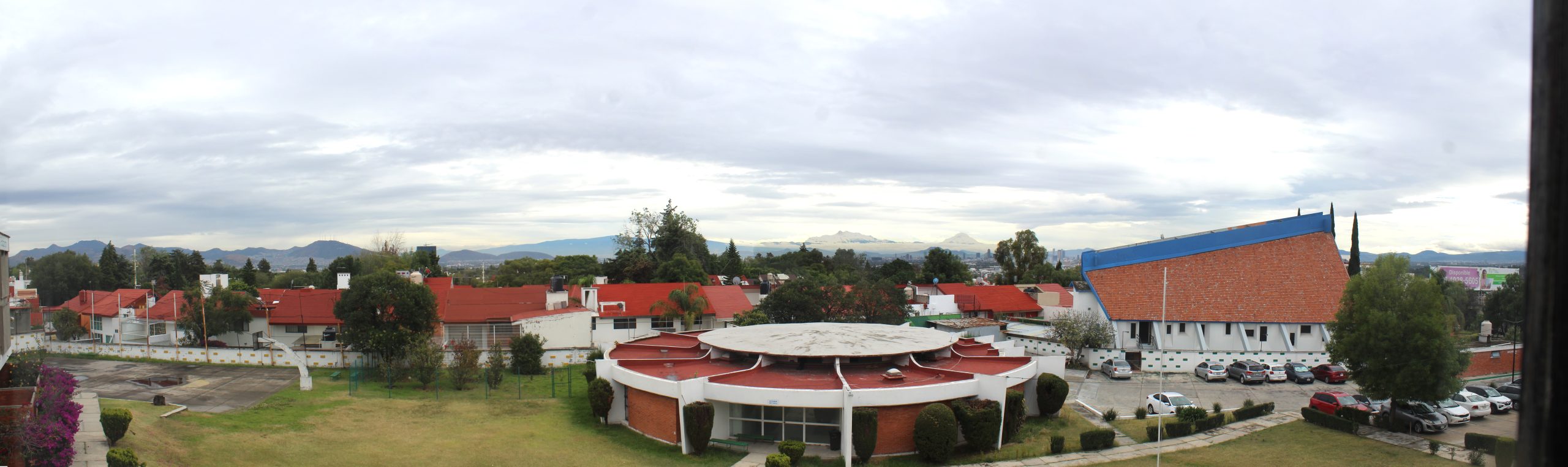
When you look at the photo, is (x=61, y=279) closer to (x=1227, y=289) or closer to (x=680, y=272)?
(x=680, y=272)

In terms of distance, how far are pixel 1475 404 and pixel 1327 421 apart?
6856mm

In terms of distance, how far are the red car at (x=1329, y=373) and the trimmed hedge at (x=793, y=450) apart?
29568 mm

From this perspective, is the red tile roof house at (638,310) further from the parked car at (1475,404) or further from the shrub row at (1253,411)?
the parked car at (1475,404)

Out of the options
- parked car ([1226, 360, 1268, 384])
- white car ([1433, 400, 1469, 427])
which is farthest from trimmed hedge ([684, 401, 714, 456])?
parked car ([1226, 360, 1268, 384])

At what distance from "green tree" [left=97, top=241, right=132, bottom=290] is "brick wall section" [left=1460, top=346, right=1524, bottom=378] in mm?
116879

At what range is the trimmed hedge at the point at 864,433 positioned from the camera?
26922mm

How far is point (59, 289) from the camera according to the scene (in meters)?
87.2

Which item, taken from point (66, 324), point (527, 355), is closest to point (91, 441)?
point (527, 355)

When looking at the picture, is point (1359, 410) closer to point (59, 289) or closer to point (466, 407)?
point (466, 407)

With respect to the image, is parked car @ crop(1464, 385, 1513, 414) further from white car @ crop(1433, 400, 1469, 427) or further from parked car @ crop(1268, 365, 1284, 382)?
parked car @ crop(1268, 365, 1284, 382)

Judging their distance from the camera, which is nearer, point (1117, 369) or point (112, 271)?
point (1117, 369)

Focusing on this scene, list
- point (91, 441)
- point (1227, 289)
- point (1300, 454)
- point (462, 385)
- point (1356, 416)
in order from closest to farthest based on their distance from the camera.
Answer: point (91, 441) → point (1300, 454) → point (1356, 416) → point (462, 385) → point (1227, 289)

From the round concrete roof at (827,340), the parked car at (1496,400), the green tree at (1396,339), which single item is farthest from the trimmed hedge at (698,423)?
the parked car at (1496,400)

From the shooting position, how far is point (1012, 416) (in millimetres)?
30172
